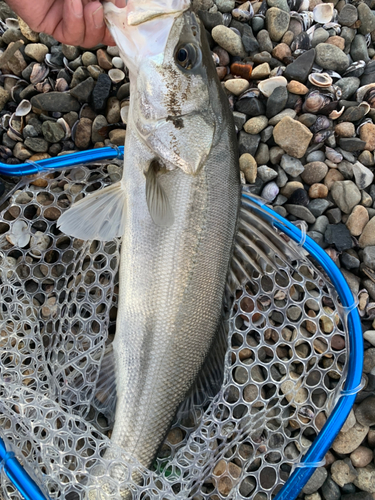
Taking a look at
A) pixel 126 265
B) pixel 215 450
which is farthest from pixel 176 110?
pixel 215 450

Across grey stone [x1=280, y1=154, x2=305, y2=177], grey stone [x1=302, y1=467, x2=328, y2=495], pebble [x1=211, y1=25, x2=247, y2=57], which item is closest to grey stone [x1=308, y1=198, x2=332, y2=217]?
grey stone [x1=280, y1=154, x2=305, y2=177]

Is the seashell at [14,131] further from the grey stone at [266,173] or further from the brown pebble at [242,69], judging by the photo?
the grey stone at [266,173]

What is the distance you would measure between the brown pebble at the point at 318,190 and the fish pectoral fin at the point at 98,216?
1.54m

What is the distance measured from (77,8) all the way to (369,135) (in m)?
2.24

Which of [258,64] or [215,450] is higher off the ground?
[258,64]

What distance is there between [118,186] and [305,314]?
58.3 inches

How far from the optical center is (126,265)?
1989mm

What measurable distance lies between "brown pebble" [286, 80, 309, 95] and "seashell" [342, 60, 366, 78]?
467mm

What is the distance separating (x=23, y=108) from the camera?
2.68 metres

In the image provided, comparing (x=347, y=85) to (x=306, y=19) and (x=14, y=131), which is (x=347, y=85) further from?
(x=14, y=131)

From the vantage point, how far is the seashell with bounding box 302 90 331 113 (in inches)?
109

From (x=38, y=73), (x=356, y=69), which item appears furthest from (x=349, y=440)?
(x=38, y=73)

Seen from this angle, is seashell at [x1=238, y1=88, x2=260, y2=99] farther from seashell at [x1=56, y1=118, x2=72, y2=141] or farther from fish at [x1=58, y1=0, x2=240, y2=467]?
seashell at [x1=56, y1=118, x2=72, y2=141]

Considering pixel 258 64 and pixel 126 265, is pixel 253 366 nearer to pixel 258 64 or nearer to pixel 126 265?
pixel 126 265
